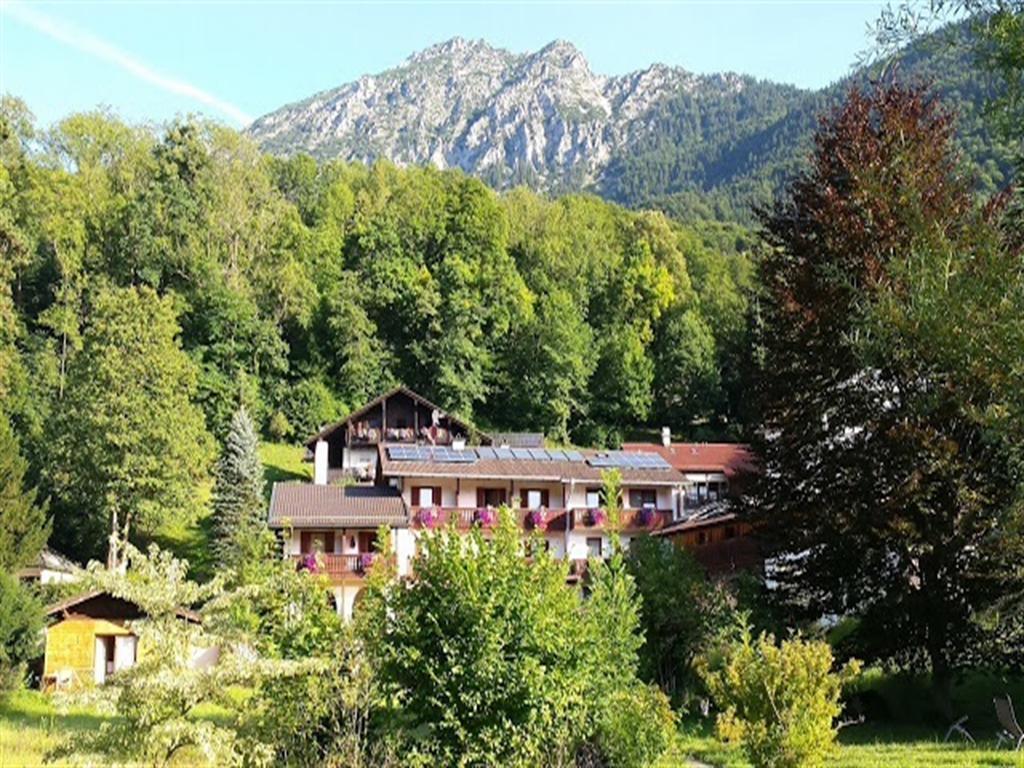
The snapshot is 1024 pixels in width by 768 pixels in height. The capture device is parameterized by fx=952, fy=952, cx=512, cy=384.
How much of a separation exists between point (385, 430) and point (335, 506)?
16083mm

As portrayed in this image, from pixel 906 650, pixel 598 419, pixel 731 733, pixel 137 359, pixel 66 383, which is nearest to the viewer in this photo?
pixel 731 733

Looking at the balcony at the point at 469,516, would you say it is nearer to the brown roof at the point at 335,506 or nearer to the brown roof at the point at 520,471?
the brown roof at the point at 335,506

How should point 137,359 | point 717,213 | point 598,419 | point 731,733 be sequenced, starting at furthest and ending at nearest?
1. point 717,213
2. point 598,419
3. point 137,359
4. point 731,733

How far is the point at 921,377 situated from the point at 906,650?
550 cm

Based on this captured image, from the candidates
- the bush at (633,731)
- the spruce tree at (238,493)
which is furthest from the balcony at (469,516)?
the bush at (633,731)

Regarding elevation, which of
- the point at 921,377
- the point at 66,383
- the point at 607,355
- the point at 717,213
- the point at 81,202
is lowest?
the point at 921,377

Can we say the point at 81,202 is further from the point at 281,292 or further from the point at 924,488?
the point at 924,488

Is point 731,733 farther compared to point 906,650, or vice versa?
point 906,650

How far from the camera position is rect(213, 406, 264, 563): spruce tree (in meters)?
40.4

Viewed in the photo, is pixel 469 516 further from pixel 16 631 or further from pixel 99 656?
pixel 16 631

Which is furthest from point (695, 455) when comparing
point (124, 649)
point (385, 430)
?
point (124, 649)

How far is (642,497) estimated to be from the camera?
40.3 meters

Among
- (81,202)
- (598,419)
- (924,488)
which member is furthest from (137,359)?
(924,488)

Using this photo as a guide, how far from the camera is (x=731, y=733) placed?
38.7ft
